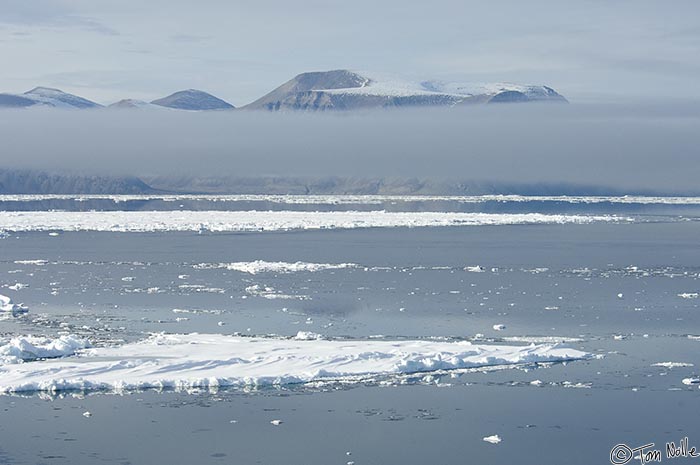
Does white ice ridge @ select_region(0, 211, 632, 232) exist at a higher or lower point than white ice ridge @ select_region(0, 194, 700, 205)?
higher

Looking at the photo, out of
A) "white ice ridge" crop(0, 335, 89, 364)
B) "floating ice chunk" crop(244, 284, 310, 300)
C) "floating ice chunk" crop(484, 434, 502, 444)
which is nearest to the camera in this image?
"floating ice chunk" crop(484, 434, 502, 444)

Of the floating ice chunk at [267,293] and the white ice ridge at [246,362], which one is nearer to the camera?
the white ice ridge at [246,362]

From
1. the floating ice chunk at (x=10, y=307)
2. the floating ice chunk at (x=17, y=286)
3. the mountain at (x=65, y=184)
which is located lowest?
the mountain at (x=65, y=184)

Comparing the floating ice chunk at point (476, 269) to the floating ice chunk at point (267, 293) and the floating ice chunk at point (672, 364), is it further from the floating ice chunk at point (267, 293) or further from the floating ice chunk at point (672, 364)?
the floating ice chunk at point (672, 364)

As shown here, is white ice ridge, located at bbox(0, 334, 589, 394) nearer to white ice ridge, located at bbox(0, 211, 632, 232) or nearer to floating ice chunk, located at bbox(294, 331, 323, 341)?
floating ice chunk, located at bbox(294, 331, 323, 341)

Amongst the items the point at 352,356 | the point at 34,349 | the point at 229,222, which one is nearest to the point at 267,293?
the point at 352,356

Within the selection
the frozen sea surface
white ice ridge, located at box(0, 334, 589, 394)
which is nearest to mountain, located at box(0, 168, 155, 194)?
the frozen sea surface

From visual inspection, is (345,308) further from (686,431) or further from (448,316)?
(686,431)

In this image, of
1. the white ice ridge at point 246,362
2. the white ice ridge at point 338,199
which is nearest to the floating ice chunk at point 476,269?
the white ice ridge at point 246,362
